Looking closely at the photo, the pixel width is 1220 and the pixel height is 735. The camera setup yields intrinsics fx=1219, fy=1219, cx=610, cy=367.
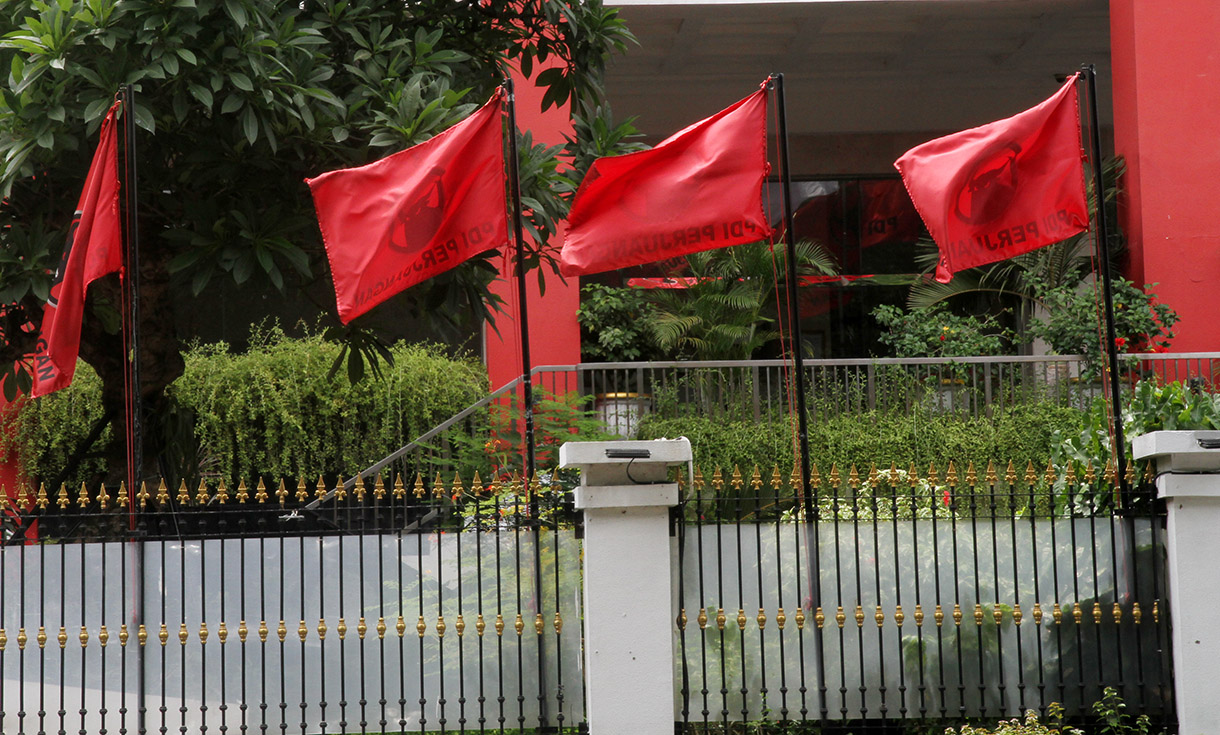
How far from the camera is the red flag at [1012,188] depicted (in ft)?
24.0

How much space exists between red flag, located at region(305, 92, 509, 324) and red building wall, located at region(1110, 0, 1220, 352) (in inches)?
344

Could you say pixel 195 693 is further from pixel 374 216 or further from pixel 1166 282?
pixel 1166 282

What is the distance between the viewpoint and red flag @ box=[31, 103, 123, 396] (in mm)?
7449

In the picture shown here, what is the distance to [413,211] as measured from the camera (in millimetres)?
7441

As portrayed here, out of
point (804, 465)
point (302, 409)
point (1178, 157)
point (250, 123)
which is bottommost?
point (804, 465)

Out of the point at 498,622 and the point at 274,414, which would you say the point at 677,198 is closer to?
the point at 498,622

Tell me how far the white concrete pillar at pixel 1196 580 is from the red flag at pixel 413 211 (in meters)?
4.18

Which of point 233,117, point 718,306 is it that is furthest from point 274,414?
point 718,306

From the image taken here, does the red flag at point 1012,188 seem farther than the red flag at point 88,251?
No

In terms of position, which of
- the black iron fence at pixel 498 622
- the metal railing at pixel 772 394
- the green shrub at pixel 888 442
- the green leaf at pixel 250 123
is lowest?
the black iron fence at pixel 498 622

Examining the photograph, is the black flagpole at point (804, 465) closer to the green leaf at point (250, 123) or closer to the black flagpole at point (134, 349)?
the green leaf at point (250, 123)

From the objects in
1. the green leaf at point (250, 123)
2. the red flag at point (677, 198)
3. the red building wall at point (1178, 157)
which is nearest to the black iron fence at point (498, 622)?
the red flag at point (677, 198)

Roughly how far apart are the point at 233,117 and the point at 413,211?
1.93 metres

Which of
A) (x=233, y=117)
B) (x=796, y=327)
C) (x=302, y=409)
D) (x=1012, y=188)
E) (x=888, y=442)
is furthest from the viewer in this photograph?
(x=302, y=409)
